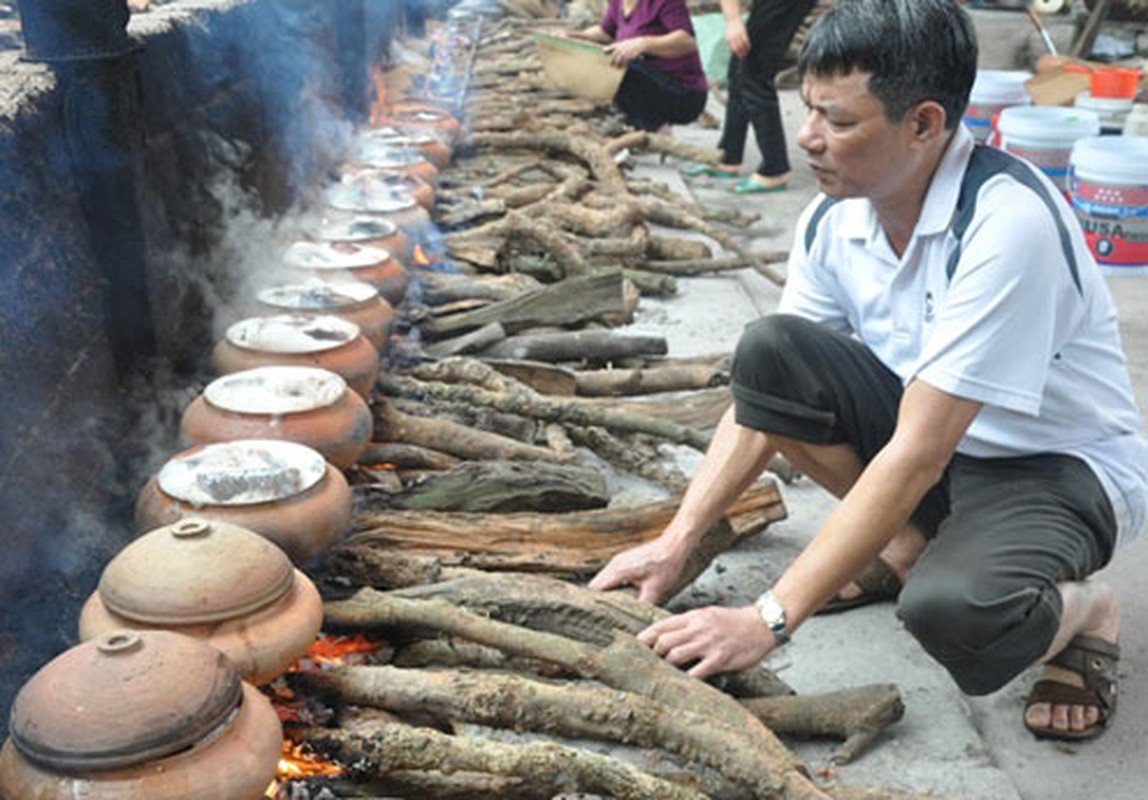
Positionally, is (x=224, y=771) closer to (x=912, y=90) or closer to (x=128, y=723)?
(x=128, y=723)

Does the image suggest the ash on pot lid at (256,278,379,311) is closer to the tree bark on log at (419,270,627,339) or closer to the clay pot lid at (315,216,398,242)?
the clay pot lid at (315,216,398,242)

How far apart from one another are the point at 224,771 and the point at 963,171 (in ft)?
6.07

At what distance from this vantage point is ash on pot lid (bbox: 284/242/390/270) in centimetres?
403

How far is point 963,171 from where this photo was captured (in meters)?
2.48

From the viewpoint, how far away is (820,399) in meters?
2.90

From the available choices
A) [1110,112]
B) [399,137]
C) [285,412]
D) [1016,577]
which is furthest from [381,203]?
[1110,112]

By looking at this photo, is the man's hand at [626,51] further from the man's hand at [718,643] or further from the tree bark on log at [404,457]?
the man's hand at [718,643]

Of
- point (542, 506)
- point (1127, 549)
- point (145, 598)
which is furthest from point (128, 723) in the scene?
point (1127, 549)

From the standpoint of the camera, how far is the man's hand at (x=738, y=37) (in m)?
7.55

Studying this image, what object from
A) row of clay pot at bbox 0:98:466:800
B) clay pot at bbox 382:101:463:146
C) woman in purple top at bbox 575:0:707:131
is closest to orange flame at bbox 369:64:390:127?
clay pot at bbox 382:101:463:146

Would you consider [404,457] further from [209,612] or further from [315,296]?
[209,612]

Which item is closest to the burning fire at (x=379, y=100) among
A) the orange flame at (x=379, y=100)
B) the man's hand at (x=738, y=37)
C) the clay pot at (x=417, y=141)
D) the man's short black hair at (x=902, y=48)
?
the orange flame at (x=379, y=100)

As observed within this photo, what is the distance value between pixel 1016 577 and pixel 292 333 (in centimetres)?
205

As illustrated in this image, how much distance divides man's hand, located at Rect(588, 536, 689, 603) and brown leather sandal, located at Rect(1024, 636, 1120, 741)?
0.88 m
